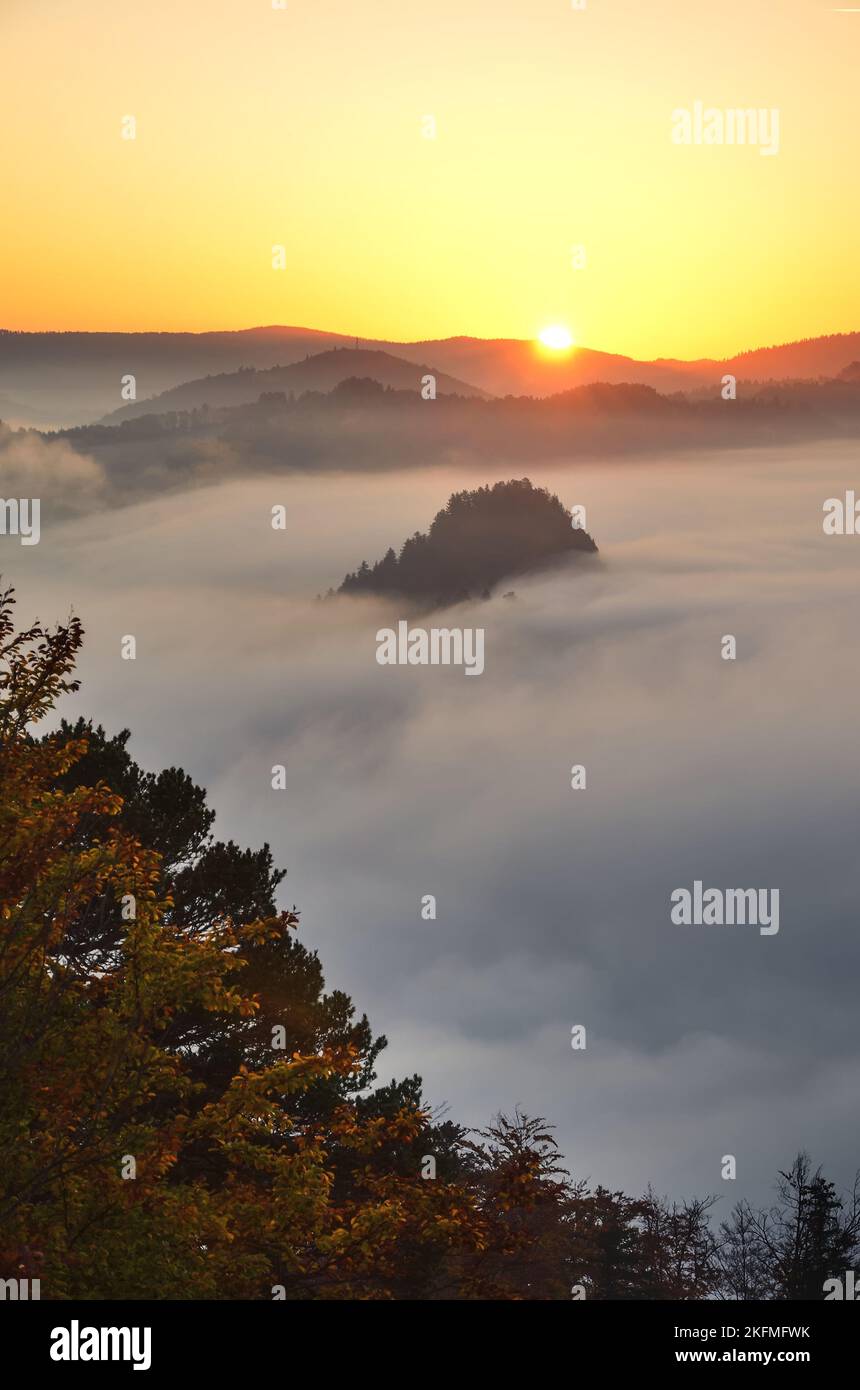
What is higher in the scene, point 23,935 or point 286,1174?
point 23,935

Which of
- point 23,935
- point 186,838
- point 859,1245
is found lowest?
point 859,1245
